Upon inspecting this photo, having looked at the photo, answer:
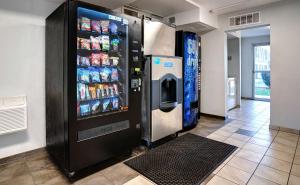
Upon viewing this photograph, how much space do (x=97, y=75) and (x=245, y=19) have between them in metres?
3.75

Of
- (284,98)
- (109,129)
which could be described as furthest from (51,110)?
(284,98)

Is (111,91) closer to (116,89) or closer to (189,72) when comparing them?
(116,89)

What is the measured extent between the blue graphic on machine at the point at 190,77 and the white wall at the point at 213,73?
3.15 feet

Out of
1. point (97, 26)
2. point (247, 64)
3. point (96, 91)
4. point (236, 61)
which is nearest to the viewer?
point (97, 26)

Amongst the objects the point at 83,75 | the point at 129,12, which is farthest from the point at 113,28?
the point at 129,12

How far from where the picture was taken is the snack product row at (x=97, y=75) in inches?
86.0

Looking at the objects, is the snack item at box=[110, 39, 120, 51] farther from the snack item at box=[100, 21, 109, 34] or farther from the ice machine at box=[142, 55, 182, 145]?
the ice machine at box=[142, 55, 182, 145]

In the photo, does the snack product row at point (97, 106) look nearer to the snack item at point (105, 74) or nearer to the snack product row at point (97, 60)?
the snack item at point (105, 74)

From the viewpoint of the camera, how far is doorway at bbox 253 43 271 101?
790 centimetres

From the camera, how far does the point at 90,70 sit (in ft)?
7.46

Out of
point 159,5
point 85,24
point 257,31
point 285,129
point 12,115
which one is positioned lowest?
point 285,129

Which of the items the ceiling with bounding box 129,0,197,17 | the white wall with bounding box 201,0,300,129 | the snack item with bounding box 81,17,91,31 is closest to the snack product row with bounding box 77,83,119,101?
the snack item with bounding box 81,17,91,31

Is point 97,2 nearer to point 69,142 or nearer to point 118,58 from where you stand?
point 118,58

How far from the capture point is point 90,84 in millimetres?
2297
